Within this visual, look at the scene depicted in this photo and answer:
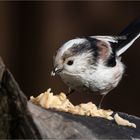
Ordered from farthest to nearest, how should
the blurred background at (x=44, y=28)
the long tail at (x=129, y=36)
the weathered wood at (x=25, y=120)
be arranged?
the blurred background at (x=44, y=28) → the long tail at (x=129, y=36) → the weathered wood at (x=25, y=120)

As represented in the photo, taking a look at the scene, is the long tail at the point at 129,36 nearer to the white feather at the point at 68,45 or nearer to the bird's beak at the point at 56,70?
the white feather at the point at 68,45

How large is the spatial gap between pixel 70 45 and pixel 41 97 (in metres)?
0.55

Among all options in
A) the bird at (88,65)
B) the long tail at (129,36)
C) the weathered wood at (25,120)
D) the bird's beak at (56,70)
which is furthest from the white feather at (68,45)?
the weathered wood at (25,120)

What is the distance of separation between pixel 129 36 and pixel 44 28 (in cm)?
117

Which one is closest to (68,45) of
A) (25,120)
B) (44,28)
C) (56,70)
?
(56,70)

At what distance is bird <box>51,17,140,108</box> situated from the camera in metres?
3.91

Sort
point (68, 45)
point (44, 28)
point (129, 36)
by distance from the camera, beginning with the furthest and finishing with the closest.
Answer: point (44, 28) → point (129, 36) → point (68, 45)

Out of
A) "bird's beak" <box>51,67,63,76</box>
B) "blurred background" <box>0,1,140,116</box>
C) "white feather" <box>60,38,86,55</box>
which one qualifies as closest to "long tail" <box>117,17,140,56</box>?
"white feather" <box>60,38,86,55</box>

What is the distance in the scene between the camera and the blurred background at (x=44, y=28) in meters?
5.60

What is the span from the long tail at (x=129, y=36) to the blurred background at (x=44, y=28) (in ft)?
2.91

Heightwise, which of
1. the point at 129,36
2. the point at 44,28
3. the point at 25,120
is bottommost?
the point at 44,28

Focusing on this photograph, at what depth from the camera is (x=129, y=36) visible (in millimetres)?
4676

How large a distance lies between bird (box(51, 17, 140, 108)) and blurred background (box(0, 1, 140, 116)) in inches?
51.1

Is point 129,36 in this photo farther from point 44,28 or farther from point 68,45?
point 44,28
